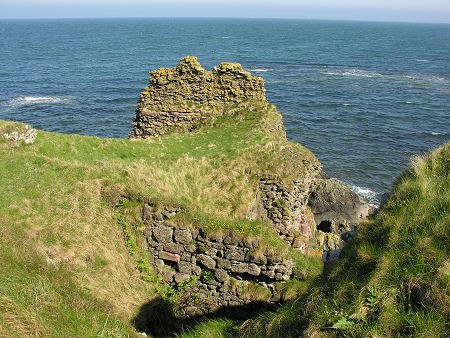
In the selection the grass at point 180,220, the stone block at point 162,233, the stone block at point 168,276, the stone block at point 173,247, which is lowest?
→ the stone block at point 168,276

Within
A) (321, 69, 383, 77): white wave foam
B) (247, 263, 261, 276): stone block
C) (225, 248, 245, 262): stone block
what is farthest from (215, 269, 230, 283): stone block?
(321, 69, 383, 77): white wave foam

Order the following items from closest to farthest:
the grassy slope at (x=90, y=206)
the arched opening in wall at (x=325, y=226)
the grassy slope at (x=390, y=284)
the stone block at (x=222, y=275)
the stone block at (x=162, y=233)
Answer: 1. the grassy slope at (x=390, y=284)
2. the grassy slope at (x=90, y=206)
3. the stone block at (x=222, y=275)
4. the stone block at (x=162, y=233)
5. the arched opening in wall at (x=325, y=226)

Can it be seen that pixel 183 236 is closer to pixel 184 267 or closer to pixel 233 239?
pixel 184 267

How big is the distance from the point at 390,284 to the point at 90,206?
10.6 meters

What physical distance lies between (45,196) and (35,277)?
199 inches

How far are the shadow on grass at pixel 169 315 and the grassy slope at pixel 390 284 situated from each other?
13.1 ft

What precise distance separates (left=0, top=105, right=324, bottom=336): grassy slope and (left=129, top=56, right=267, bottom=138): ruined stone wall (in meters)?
3.72

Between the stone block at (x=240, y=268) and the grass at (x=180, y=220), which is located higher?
the grass at (x=180, y=220)

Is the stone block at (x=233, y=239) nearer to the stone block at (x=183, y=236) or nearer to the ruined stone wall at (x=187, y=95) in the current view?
the stone block at (x=183, y=236)

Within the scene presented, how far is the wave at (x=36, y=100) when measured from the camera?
5259cm

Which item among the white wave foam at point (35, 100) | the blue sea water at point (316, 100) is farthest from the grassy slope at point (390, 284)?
the white wave foam at point (35, 100)

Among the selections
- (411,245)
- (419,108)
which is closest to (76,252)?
(411,245)

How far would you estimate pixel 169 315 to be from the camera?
1305cm

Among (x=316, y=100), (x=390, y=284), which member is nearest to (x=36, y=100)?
(x=316, y=100)
